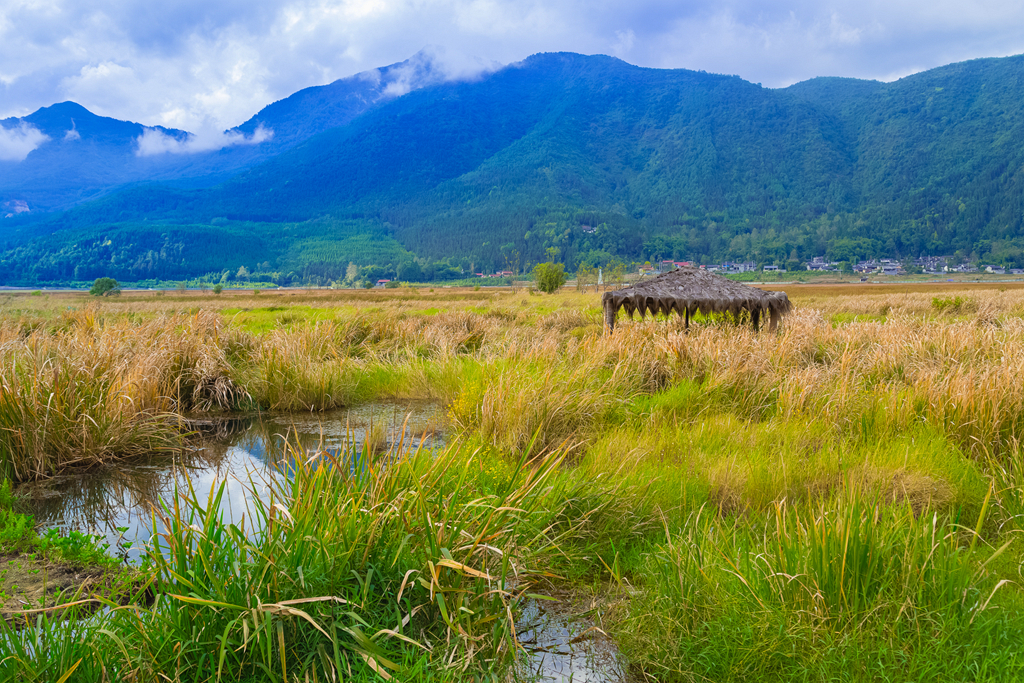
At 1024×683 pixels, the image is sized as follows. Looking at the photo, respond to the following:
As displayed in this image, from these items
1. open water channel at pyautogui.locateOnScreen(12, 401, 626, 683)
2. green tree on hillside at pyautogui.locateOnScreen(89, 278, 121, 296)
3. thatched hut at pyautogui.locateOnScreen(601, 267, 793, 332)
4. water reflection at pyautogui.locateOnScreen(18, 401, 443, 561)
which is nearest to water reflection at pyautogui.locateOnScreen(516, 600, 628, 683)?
open water channel at pyautogui.locateOnScreen(12, 401, 626, 683)

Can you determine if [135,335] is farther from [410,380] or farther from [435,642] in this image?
[435,642]

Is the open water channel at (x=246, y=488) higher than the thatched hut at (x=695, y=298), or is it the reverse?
the thatched hut at (x=695, y=298)

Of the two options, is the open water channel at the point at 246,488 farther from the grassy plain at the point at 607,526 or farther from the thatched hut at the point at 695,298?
the thatched hut at the point at 695,298

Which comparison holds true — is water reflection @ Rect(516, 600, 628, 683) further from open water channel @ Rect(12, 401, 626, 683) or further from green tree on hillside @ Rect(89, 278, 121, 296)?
green tree on hillside @ Rect(89, 278, 121, 296)

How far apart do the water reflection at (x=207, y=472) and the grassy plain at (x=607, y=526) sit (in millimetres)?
185

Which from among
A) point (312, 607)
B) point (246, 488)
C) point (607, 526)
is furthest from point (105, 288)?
point (312, 607)

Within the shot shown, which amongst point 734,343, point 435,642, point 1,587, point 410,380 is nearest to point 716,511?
point 435,642

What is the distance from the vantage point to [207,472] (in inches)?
163

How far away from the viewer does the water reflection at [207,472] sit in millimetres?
3109

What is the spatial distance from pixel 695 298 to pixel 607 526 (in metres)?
7.48

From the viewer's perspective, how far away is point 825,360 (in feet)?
21.6

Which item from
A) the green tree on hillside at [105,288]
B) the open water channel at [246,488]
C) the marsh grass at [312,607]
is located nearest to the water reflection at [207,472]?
the open water channel at [246,488]

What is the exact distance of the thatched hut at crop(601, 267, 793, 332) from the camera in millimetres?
9484

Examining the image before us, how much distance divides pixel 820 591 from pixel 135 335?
7172mm
